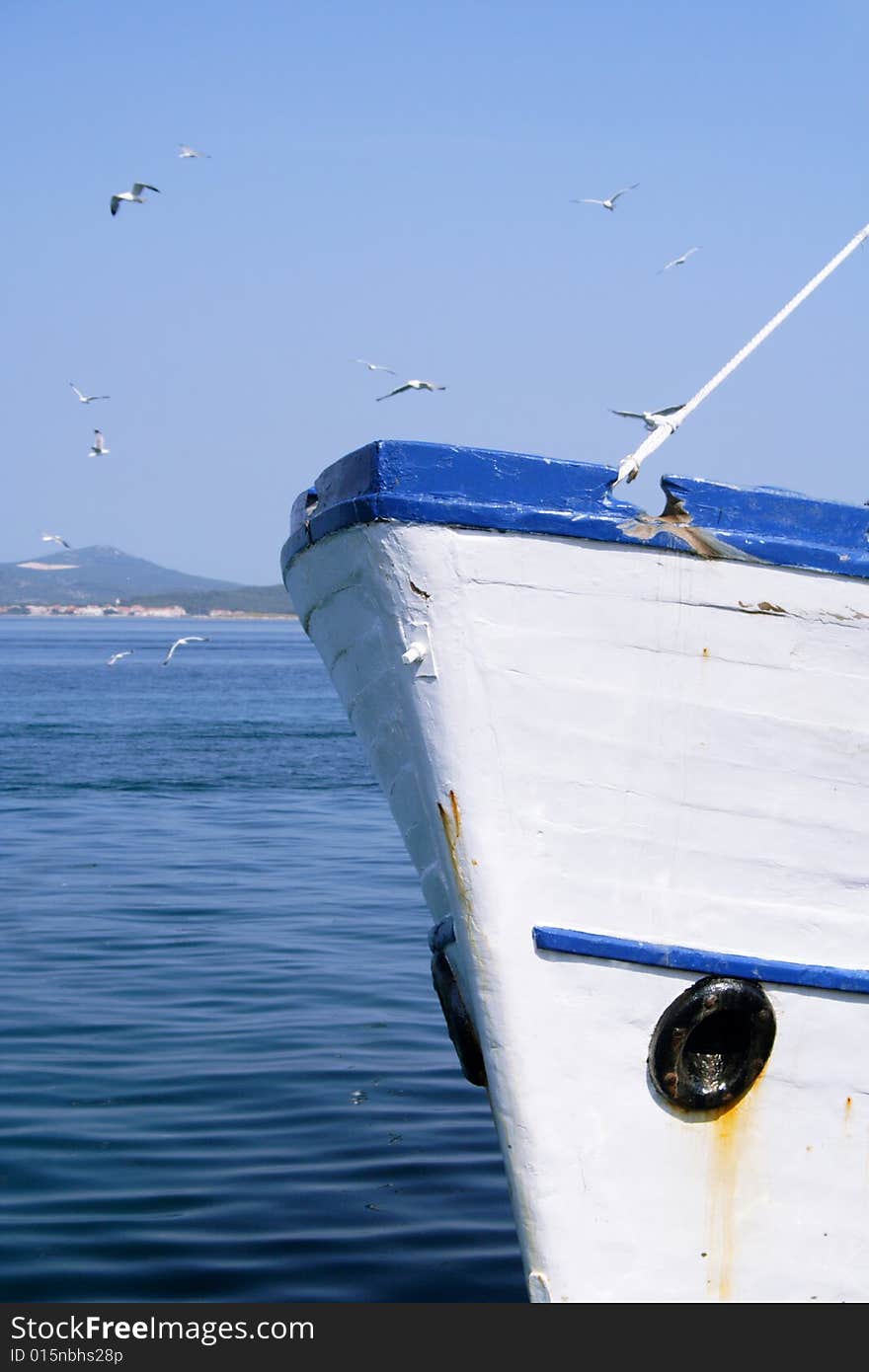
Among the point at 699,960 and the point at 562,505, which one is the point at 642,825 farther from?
the point at 562,505

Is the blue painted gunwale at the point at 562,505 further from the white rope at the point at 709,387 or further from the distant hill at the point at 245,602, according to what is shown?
the distant hill at the point at 245,602

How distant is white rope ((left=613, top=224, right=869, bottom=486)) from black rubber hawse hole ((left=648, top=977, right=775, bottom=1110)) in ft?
4.77

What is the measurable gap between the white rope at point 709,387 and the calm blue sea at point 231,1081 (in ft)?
10.5

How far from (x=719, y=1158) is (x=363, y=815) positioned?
51.4ft

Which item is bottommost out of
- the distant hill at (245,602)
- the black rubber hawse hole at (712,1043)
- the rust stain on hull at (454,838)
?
the black rubber hawse hole at (712,1043)

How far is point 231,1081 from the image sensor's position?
823cm

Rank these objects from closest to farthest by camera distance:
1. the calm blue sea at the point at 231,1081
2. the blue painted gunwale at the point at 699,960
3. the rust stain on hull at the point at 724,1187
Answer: the blue painted gunwale at the point at 699,960, the rust stain on hull at the point at 724,1187, the calm blue sea at the point at 231,1081

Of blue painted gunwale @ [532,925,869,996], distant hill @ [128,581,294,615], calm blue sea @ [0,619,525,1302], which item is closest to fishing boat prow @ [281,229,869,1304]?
blue painted gunwale @ [532,925,869,996]

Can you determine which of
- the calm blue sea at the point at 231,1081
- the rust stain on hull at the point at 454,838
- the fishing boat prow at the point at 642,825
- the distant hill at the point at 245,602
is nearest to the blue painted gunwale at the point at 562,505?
the fishing boat prow at the point at 642,825

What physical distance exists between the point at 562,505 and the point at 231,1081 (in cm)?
493

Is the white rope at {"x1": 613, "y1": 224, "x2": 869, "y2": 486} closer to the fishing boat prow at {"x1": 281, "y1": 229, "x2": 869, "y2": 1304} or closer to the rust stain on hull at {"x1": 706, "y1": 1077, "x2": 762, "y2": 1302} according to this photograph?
the fishing boat prow at {"x1": 281, "y1": 229, "x2": 869, "y2": 1304}

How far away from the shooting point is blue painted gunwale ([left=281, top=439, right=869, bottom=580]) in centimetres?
419

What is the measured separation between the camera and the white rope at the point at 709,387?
14.2 ft

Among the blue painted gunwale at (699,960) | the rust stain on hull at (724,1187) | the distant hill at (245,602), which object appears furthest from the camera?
the distant hill at (245,602)
